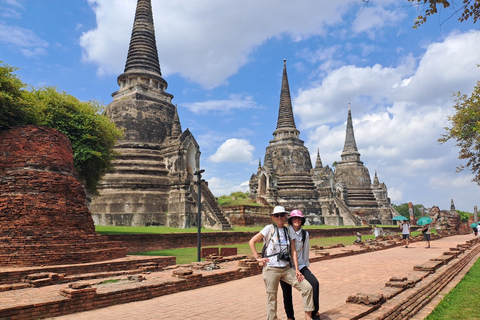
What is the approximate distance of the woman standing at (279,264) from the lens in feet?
14.8

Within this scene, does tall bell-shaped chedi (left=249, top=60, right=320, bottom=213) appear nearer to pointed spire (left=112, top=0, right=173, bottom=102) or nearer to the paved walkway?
pointed spire (left=112, top=0, right=173, bottom=102)

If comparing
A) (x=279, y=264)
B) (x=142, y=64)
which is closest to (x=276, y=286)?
(x=279, y=264)

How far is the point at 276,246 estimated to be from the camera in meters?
4.60

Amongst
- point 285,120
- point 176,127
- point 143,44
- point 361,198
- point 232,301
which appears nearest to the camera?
point 232,301

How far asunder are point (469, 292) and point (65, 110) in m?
15.0

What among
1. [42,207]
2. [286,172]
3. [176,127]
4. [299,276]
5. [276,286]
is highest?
[176,127]

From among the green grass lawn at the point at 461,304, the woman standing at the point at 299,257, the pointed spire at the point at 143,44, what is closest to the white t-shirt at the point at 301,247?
the woman standing at the point at 299,257

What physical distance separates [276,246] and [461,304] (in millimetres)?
3991

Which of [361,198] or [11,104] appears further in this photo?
[361,198]

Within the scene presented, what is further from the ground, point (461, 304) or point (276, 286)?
point (276, 286)

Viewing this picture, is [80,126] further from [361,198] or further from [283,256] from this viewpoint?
[361,198]

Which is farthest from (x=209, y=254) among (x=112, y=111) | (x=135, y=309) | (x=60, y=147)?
(x=112, y=111)

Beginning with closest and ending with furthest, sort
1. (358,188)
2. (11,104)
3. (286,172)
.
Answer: (11,104), (286,172), (358,188)

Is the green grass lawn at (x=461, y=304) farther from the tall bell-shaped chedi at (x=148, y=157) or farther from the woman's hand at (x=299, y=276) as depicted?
the tall bell-shaped chedi at (x=148, y=157)
